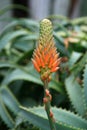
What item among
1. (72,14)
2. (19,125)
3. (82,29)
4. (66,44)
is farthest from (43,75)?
(72,14)

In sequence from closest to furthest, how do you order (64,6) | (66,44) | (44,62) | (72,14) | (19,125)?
(44,62)
(19,125)
(66,44)
(72,14)
(64,6)

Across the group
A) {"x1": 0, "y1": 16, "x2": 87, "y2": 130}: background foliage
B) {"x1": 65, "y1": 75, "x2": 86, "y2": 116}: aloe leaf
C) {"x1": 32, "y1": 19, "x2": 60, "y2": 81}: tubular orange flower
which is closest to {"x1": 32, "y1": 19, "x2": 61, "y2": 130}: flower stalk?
{"x1": 32, "y1": 19, "x2": 60, "y2": 81}: tubular orange flower

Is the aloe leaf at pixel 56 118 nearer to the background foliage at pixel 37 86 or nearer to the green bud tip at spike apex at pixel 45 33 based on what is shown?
the background foliage at pixel 37 86

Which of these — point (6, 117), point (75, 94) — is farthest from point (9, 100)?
point (75, 94)

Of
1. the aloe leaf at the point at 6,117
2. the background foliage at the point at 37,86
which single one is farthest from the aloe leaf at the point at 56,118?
the aloe leaf at the point at 6,117

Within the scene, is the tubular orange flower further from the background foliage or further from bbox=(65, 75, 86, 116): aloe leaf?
bbox=(65, 75, 86, 116): aloe leaf

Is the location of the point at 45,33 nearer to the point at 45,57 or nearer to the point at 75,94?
the point at 45,57

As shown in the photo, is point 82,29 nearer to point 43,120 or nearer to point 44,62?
point 43,120
